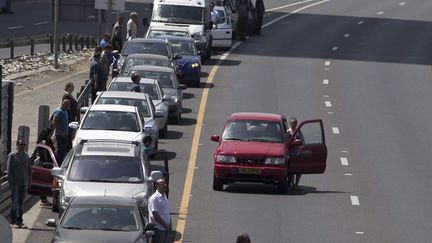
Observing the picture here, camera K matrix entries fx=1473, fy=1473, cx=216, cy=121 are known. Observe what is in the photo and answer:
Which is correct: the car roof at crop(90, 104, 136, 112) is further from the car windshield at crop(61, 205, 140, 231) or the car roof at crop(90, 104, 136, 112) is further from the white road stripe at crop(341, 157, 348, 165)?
the car windshield at crop(61, 205, 140, 231)

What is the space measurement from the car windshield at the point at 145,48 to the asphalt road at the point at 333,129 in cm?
167

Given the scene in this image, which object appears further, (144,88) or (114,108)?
(144,88)

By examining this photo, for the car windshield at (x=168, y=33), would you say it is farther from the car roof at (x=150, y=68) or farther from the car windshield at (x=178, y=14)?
the car roof at (x=150, y=68)

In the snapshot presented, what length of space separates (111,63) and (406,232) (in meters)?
18.8

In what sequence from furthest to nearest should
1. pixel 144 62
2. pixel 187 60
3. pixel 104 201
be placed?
pixel 187 60 → pixel 144 62 → pixel 104 201

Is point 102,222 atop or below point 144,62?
atop

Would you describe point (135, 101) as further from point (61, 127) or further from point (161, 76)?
point (161, 76)

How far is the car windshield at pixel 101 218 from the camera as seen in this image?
20.5m

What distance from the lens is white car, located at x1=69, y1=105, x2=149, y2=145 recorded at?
31297 mm

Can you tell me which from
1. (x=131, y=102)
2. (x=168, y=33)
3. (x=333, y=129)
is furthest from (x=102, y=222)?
(x=168, y=33)

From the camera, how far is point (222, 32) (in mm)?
59688

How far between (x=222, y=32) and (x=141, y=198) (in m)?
36.4

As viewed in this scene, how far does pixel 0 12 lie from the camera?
83.5m

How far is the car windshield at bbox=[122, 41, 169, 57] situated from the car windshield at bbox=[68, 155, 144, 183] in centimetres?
2095
